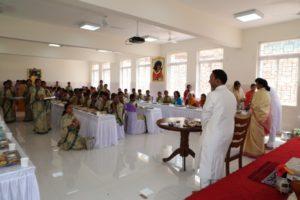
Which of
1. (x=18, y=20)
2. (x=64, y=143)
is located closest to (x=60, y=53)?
(x=18, y=20)

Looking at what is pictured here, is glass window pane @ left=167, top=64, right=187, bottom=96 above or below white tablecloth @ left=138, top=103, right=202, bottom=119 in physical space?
above

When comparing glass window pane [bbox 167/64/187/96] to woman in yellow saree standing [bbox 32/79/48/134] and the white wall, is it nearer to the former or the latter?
woman in yellow saree standing [bbox 32/79/48/134]

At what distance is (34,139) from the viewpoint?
5.72 meters

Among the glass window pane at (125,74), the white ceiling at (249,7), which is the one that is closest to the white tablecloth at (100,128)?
the white ceiling at (249,7)

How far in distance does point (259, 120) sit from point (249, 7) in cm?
279

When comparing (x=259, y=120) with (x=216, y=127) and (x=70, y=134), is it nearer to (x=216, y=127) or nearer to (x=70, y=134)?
(x=216, y=127)

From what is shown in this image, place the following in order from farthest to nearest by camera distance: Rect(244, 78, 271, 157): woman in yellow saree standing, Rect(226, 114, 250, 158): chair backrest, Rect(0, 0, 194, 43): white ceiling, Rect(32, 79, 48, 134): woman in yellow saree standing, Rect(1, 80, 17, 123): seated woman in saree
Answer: Rect(1, 80, 17, 123): seated woman in saree < Rect(32, 79, 48, 134): woman in yellow saree standing < Rect(0, 0, 194, 43): white ceiling < Rect(244, 78, 271, 157): woman in yellow saree standing < Rect(226, 114, 250, 158): chair backrest

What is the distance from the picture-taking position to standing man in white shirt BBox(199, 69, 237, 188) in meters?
2.44

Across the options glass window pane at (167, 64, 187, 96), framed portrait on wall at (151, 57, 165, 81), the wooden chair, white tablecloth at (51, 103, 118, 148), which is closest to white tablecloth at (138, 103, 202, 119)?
white tablecloth at (51, 103, 118, 148)

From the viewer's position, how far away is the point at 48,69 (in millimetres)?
13703

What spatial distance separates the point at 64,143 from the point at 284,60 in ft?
21.7

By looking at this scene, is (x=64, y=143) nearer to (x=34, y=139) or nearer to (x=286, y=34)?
(x=34, y=139)

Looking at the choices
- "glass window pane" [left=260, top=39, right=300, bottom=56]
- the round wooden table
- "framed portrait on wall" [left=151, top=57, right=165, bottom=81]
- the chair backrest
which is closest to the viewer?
the chair backrest

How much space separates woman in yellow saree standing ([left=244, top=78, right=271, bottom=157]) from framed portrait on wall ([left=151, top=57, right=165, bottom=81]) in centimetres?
665
